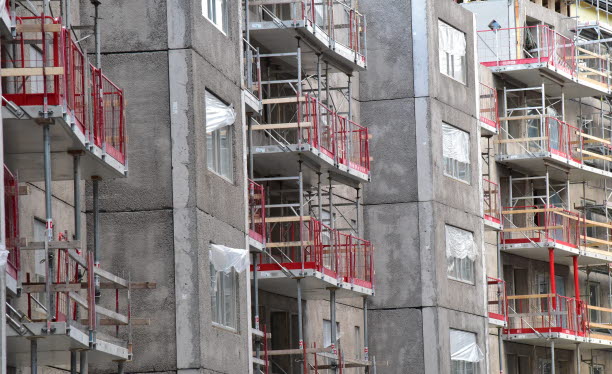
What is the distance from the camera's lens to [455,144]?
159 ft

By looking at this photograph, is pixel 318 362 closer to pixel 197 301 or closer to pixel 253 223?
pixel 253 223

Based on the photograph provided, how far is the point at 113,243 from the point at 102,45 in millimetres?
3815

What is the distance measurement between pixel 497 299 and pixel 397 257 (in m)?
8.58

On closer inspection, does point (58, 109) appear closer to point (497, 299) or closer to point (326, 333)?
point (326, 333)

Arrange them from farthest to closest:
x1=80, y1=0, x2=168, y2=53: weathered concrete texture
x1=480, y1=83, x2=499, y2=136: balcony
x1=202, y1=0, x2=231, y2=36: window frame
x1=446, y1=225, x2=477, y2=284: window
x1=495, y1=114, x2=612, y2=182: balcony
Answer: x1=495, y1=114, x2=612, y2=182: balcony < x1=480, y1=83, x2=499, y2=136: balcony < x1=446, y1=225, x2=477, y2=284: window < x1=202, y1=0, x2=231, y2=36: window frame < x1=80, y1=0, x2=168, y2=53: weathered concrete texture

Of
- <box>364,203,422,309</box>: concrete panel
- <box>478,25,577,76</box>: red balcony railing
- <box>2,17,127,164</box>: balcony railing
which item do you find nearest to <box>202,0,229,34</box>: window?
<box>2,17,127,164</box>: balcony railing

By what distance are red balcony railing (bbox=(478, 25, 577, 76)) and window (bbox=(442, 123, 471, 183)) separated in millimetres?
8996

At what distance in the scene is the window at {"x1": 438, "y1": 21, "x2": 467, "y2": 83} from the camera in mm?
48188

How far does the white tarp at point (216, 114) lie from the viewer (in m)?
33.0

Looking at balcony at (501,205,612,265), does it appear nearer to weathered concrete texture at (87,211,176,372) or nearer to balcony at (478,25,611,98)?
balcony at (478,25,611,98)

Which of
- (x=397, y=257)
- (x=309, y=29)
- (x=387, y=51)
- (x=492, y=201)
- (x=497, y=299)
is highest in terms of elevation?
(x=387, y=51)

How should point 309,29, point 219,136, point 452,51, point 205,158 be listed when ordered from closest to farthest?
1. point 205,158
2. point 219,136
3. point 309,29
4. point 452,51

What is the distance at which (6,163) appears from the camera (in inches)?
1057

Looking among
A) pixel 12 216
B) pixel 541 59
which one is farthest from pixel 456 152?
pixel 12 216
